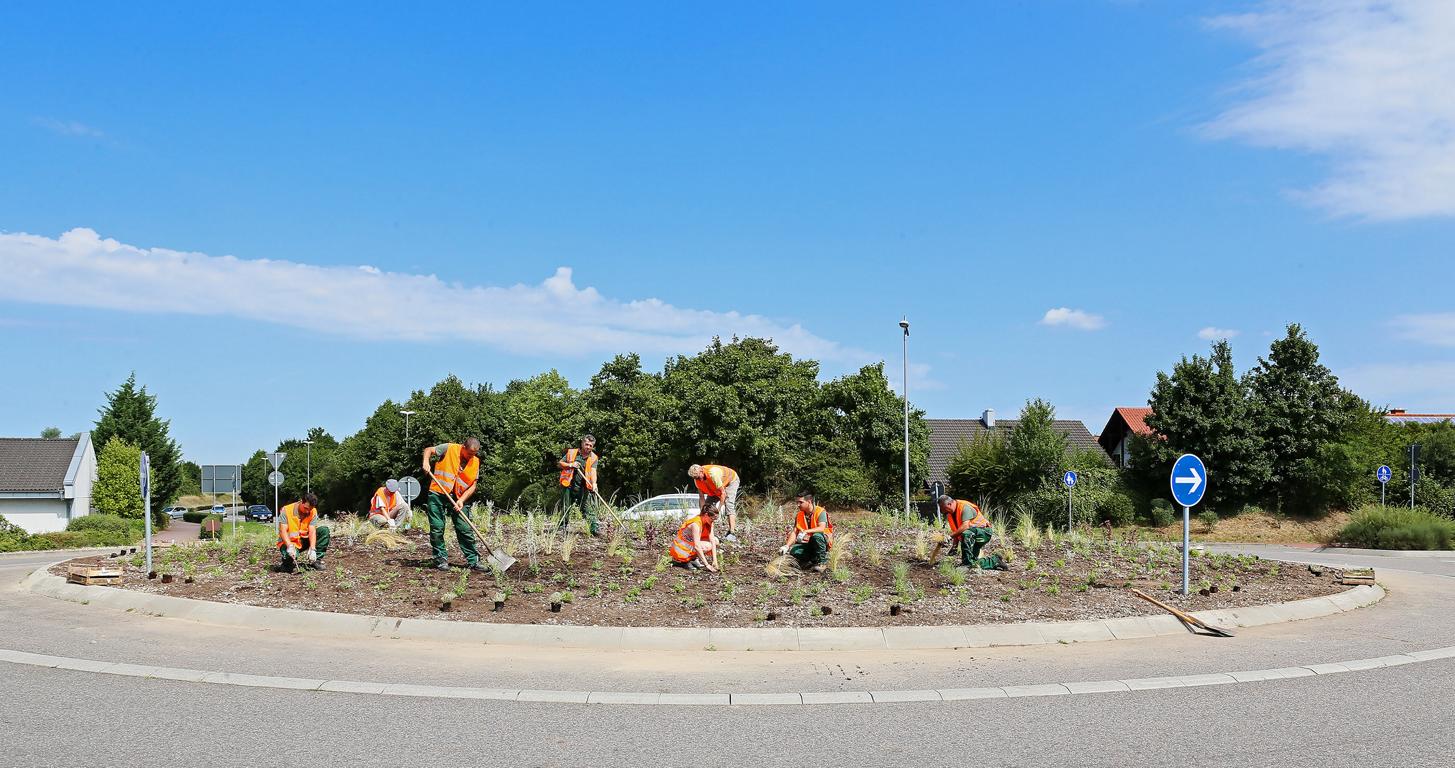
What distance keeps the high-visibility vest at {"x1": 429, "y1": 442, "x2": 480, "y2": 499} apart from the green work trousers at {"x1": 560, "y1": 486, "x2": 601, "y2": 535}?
8.62 ft

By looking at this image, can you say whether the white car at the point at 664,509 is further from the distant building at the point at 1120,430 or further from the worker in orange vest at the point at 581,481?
the distant building at the point at 1120,430

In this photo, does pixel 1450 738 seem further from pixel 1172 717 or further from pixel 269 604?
pixel 269 604

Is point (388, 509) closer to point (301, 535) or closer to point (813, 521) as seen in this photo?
point (301, 535)

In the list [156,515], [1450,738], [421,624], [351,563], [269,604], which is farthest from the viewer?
[156,515]

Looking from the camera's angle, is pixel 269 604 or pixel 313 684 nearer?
pixel 313 684

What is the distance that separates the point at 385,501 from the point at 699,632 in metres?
9.88

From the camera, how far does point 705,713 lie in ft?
22.6

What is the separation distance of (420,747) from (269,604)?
6.11 meters

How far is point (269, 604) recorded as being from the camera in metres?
11.1

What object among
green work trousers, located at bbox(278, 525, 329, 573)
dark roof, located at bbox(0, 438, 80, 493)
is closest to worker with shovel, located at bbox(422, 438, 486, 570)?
green work trousers, located at bbox(278, 525, 329, 573)

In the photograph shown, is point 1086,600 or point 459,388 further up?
point 459,388

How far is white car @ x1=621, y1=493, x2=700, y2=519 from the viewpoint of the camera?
1592cm

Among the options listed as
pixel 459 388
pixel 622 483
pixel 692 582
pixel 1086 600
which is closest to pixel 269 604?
pixel 692 582

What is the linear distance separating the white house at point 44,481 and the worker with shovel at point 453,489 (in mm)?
43716
